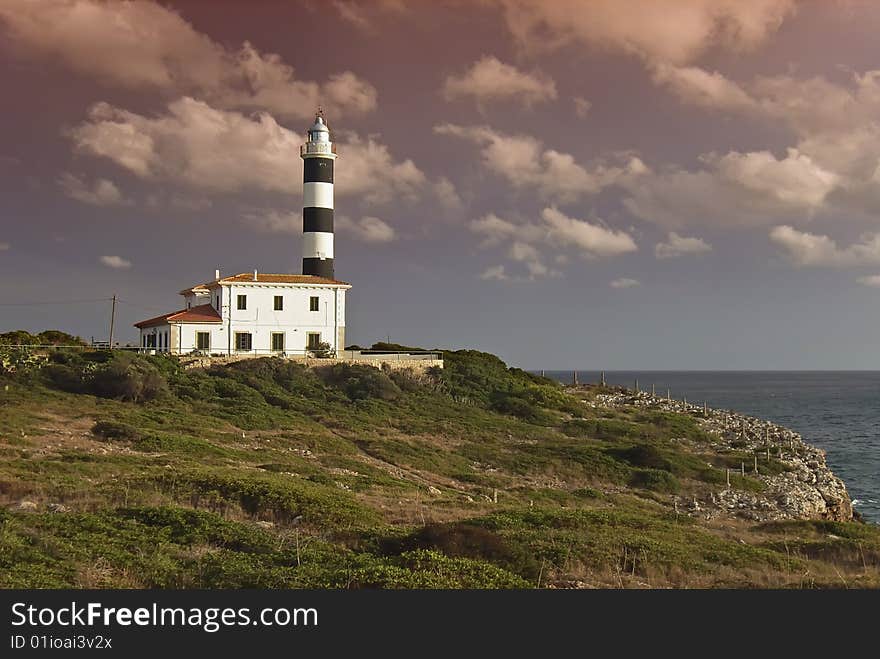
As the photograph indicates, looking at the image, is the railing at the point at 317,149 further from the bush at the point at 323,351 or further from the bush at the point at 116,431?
the bush at the point at 116,431

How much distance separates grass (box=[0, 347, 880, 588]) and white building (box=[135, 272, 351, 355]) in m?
3.55

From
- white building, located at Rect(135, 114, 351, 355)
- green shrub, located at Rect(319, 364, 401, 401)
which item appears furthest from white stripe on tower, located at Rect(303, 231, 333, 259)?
green shrub, located at Rect(319, 364, 401, 401)

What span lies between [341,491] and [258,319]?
3036cm

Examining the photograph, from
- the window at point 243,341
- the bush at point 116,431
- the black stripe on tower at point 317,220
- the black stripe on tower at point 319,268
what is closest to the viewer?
the bush at point 116,431

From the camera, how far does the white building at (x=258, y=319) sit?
161 ft

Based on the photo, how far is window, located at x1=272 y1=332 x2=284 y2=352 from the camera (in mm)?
50562

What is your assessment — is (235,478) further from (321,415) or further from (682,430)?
(682,430)

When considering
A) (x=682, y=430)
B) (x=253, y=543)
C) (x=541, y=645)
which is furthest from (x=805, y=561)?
(x=682, y=430)

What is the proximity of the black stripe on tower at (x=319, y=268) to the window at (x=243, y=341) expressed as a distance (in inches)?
309

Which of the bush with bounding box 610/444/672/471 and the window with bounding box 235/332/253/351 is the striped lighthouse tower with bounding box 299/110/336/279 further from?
the bush with bounding box 610/444/672/471

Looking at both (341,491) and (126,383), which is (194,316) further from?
(341,491)

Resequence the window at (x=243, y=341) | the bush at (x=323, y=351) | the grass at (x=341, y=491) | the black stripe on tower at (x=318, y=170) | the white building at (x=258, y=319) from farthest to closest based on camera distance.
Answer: the black stripe on tower at (x=318, y=170), the bush at (x=323, y=351), the window at (x=243, y=341), the white building at (x=258, y=319), the grass at (x=341, y=491)

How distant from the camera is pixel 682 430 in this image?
49250 mm

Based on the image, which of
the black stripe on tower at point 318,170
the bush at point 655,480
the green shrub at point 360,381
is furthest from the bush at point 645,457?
the black stripe on tower at point 318,170
